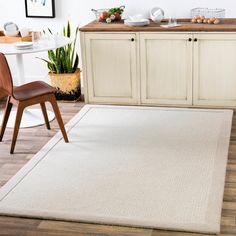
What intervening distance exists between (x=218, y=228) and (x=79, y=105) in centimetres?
247

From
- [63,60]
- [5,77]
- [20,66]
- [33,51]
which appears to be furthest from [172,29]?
[5,77]

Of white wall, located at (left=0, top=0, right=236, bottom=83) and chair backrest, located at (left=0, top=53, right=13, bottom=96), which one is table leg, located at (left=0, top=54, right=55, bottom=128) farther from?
white wall, located at (left=0, top=0, right=236, bottom=83)

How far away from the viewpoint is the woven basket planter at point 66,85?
5168mm

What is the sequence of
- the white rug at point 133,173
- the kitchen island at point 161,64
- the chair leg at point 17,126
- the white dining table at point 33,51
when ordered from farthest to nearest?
the kitchen island at point 161,64
the white dining table at point 33,51
the chair leg at point 17,126
the white rug at point 133,173

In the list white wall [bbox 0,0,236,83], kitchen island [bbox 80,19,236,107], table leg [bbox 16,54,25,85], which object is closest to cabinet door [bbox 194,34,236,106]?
kitchen island [bbox 80,19,236,107]

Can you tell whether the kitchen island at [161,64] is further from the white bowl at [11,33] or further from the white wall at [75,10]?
the white bowl at [11,33]

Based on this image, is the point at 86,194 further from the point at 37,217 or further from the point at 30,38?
the point at 30,38

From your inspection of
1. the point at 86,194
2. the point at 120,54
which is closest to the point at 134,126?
the point at 120,54

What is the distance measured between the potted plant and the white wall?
10.6 inches

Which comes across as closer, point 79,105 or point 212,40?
point 212,40

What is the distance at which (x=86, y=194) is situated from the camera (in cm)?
329

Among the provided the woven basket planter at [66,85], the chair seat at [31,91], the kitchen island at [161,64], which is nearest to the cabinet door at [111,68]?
the kitchen island at [161,64]

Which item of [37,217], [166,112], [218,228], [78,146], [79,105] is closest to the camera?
[218,228]

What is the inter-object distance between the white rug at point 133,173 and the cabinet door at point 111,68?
0.34 metres
